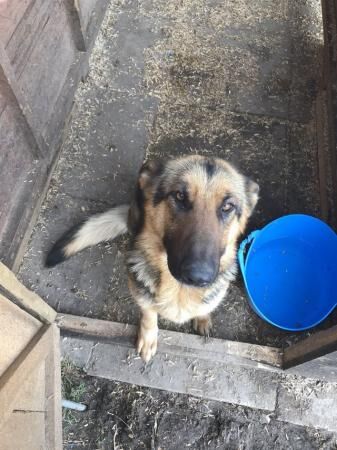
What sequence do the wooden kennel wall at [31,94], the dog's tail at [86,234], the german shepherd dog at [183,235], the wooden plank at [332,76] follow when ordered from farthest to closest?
the wooden plank at [332,76], the dog's tail at [86,234], the wooden kennel wall at [31,94], the german shepherd dog at [183,235]

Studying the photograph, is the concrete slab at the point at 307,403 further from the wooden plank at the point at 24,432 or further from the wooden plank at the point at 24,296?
the wooden plank at the point at 24,296

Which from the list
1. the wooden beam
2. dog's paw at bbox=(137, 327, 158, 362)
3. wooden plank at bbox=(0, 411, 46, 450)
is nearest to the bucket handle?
dog's paw at bbox=(137, 327, 158, 362)

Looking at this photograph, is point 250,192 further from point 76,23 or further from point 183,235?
point 76,23

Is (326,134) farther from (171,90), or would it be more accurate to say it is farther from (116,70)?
(116,70)

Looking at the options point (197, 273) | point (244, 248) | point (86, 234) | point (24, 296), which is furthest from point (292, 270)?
point (24, 296)

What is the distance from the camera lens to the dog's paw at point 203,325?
288 cm

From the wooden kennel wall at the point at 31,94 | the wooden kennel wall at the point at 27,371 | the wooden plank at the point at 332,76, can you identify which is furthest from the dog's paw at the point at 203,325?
the wooden kennel wall at the point at 31,94

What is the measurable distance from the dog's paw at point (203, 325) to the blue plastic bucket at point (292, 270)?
337 millimetres

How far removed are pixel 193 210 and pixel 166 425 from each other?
148 centimetres

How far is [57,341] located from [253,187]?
1.50 meters

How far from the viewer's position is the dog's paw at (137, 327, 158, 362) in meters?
2.77

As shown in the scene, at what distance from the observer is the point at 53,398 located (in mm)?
2328

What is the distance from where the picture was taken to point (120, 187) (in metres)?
3.48

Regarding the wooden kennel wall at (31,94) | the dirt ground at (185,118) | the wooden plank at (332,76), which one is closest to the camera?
the wooden kennel wall at (31,94)
